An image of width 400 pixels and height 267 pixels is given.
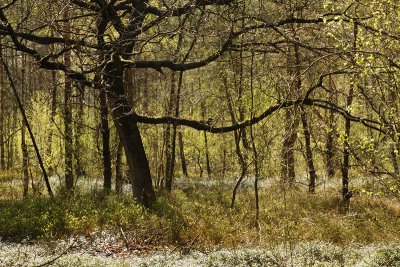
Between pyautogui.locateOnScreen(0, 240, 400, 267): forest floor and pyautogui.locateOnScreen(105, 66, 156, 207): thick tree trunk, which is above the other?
pyautogui.locateOnScreen(105, 66, 156, 207): thick tree trunk

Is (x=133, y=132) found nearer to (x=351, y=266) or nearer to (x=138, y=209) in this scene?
(x=138, y=209)

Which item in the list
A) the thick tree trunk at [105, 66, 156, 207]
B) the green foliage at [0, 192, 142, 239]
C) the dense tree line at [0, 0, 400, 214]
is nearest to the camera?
the dense tree line at [0, 0, 400, 214]

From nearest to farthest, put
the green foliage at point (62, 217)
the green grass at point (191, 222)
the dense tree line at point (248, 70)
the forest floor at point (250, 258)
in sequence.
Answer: the forest floor at point (250, 258) < the dense tree line at point (248, 70) < the green grass at point (191, 222) < the green foliage at point (62, 217)

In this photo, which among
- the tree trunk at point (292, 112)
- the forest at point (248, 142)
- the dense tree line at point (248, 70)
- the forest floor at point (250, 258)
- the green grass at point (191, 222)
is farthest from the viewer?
the green grass at point (191, 222)

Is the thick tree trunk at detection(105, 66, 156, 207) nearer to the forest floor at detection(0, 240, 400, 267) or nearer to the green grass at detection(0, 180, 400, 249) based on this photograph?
the green grass at detection(0, 180, 400, 249)

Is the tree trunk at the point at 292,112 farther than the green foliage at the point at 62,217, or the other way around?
the green foliage at the point at 62,217

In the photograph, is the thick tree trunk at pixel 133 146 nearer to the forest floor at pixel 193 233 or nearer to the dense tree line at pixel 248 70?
the dense tree line at pixel 248 70

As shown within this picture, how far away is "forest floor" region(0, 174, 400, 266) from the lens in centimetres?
764

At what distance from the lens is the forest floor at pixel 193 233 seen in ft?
25.1

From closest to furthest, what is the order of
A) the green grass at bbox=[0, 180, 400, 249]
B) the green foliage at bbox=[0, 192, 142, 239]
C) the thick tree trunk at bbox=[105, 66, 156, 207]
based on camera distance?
the green grass at bbox=[0, 180, 400, 249] < the green foliage at bbox=[0, 192, 142, 239] < the thick tree trunk at bbox=[105, 66, 156, 207]

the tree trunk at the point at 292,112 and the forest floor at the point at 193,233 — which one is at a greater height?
the tree trunk at the point at 292,112

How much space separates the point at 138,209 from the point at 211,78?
13797mm

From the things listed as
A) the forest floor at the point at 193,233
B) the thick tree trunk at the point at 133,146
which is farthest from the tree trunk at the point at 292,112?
the thick tree trunk at the point at 133,146

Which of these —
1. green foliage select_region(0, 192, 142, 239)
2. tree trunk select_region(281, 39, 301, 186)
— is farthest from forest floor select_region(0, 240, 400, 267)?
tree trunk select_region(281, 39, 301, 186)
